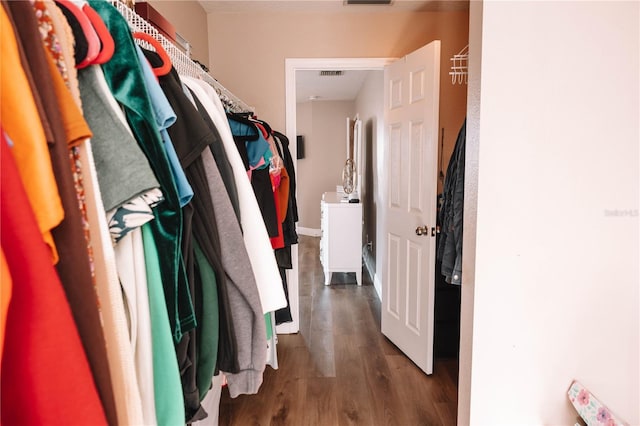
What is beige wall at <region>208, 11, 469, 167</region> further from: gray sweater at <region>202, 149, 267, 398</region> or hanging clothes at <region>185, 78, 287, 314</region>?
gray sweater at <region>202, 149, 267, 398</region>

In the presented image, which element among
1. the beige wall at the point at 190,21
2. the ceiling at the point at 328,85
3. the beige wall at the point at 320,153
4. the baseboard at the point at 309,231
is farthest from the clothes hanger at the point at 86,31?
the baseboard at the point at 309,231

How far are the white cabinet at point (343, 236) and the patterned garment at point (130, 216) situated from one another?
345 centimetres

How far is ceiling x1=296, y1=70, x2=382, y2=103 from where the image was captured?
4.81 m

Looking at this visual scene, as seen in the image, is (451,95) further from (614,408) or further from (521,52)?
(614,408)

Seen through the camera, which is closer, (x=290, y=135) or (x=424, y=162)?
(x=424, y=162)

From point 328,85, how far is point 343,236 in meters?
2.35

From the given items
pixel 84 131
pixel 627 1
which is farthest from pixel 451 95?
pixel 84 131

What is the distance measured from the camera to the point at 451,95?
9.16ft

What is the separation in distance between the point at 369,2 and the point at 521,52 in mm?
1763

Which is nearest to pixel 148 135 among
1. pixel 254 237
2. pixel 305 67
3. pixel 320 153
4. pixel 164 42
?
pixel 254 237

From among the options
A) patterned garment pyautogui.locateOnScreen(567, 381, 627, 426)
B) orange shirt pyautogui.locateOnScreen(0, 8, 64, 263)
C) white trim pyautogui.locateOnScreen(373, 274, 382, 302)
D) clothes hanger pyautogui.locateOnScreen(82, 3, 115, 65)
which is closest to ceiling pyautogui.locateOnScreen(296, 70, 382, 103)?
white trim pyautogui.locateOnScreen(373, 274, 382, 302)

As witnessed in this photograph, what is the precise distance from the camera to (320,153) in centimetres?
693

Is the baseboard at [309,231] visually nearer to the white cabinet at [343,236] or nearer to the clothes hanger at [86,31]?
the white cabinet at [343,236]

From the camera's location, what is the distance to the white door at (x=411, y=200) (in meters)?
2.37
